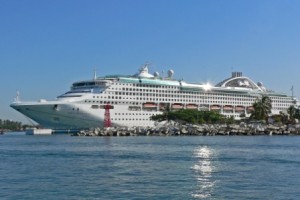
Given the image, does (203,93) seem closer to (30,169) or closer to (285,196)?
(30,169)

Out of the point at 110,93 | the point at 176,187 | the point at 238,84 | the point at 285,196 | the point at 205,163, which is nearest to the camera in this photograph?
the point at 285,196

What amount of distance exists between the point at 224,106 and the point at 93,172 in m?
99.4

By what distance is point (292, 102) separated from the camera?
145750mm

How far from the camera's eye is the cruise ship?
3903 inches

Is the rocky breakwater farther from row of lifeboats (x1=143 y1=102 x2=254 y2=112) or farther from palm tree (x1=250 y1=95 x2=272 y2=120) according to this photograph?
palm tree (x1=250 y1=95 x2=272 y2=120)

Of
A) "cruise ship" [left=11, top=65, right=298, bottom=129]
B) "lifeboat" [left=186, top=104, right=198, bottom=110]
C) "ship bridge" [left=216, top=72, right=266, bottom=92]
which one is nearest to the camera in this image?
"cruise ship" [left=11, top=65, right=298, bottom=129]

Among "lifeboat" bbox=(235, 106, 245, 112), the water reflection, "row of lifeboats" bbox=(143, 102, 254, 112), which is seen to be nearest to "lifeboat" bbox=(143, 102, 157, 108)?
"row of lifeboats" bbox=(143, 102, 254, 112)

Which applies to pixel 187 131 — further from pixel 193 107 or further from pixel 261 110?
pixel 261 110

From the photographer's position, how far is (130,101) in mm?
108312

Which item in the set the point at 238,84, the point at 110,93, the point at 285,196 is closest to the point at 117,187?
the point at 285,196

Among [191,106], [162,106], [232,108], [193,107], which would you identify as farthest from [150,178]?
[232,108]

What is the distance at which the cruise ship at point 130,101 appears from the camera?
325 feet

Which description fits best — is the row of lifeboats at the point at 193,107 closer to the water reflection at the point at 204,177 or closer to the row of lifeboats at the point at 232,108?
the row of lifeboats at the point at 232,108

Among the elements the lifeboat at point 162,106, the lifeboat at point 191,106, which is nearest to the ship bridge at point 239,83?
the lifeboat at point 191,106
